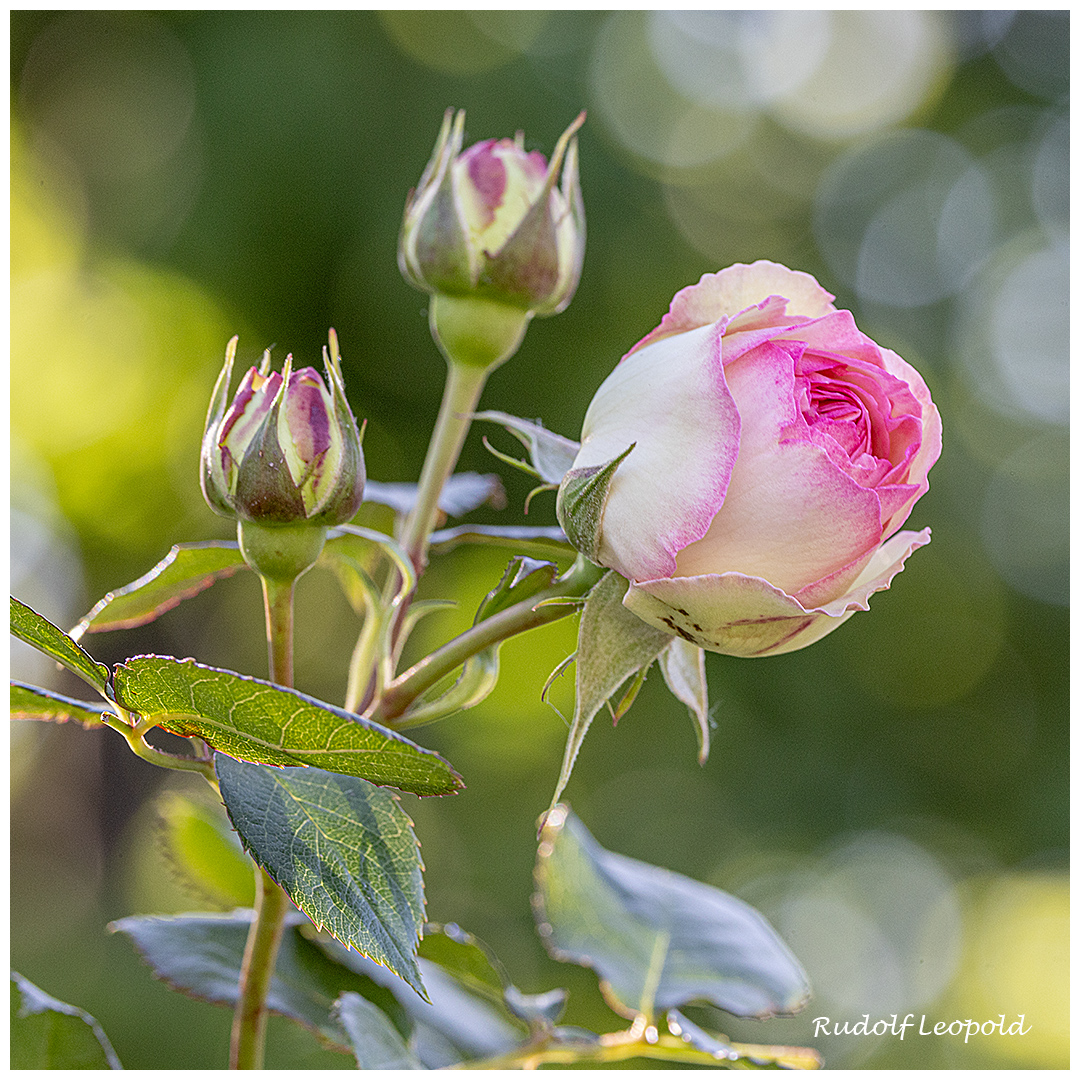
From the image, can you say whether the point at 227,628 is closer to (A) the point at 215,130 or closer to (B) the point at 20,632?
(A) the point at 215,130

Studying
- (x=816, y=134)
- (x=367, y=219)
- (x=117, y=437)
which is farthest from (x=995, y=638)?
(x=117, y=437)

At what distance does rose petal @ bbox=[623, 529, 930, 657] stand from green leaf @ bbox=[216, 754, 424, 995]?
0.10 m

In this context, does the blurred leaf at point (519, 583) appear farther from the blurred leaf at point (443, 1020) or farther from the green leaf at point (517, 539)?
the blurred leaf at point (443, 1020)

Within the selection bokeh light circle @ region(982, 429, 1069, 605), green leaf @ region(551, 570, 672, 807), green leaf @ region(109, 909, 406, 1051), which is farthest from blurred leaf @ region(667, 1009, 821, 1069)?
bokeh light circle @ region(982, 429, 1069, 605)

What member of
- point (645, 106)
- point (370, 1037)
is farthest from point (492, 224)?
point (645, 106)

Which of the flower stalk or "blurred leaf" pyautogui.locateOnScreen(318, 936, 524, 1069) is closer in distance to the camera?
the flower stalk

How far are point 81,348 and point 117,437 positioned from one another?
0.24 m

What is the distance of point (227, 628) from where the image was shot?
2350mm

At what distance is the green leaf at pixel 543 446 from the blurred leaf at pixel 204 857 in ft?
0.93

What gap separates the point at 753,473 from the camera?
0.32 meters

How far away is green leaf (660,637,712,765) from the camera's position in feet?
1.25

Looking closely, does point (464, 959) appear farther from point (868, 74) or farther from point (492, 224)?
point (868, 74)

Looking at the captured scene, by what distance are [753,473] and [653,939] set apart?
38cm

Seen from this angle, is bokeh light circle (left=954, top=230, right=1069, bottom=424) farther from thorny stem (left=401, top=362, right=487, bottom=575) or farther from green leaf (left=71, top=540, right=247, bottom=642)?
green leaf (left=71, top=540, right=247, bottom=642)
